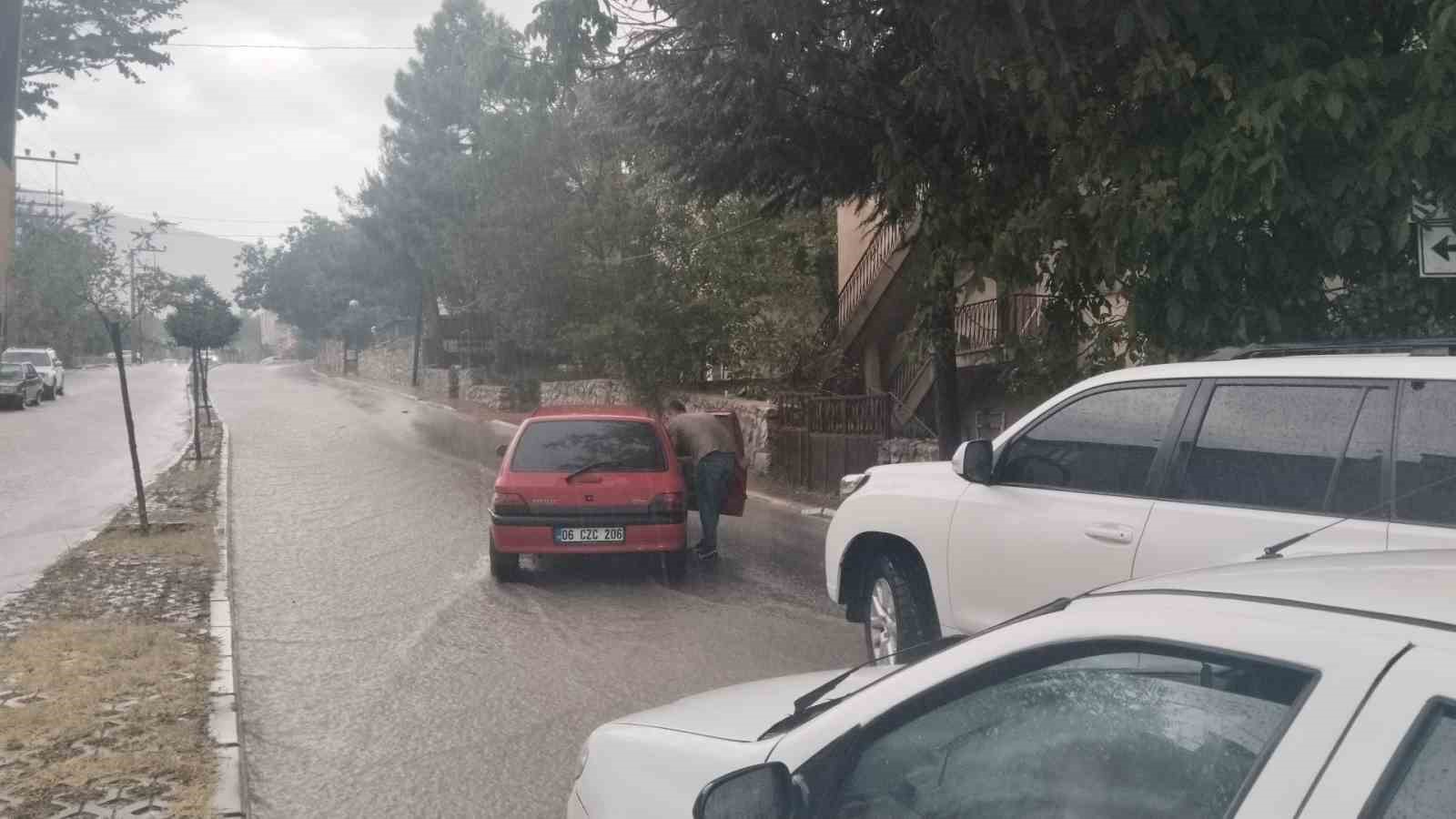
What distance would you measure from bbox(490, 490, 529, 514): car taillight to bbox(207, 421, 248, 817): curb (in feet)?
7.27

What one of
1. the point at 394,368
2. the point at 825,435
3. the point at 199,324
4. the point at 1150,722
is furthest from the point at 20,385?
the point at 1150,722

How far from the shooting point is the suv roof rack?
4.13 meters

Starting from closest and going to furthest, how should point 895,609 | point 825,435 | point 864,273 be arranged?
point 895,609 → point 825,435 → point 864,273

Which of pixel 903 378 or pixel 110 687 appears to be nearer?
pixel 110 687

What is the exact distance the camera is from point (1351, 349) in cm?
457

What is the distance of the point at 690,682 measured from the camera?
6941 millimetres

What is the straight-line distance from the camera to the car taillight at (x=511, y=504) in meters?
9.98

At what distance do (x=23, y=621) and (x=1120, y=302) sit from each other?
8848 mm

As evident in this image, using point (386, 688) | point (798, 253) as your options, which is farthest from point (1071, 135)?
point (798, 253)

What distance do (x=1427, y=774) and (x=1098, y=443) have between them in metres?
3.78

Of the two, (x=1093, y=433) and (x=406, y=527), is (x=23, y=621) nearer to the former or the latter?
(x=406, y=527)

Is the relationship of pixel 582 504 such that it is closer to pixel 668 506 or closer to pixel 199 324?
pixel 668 506

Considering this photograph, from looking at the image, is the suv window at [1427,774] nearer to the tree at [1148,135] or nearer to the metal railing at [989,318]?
the tree at [1148,135]

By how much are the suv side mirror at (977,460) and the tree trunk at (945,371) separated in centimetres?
593
